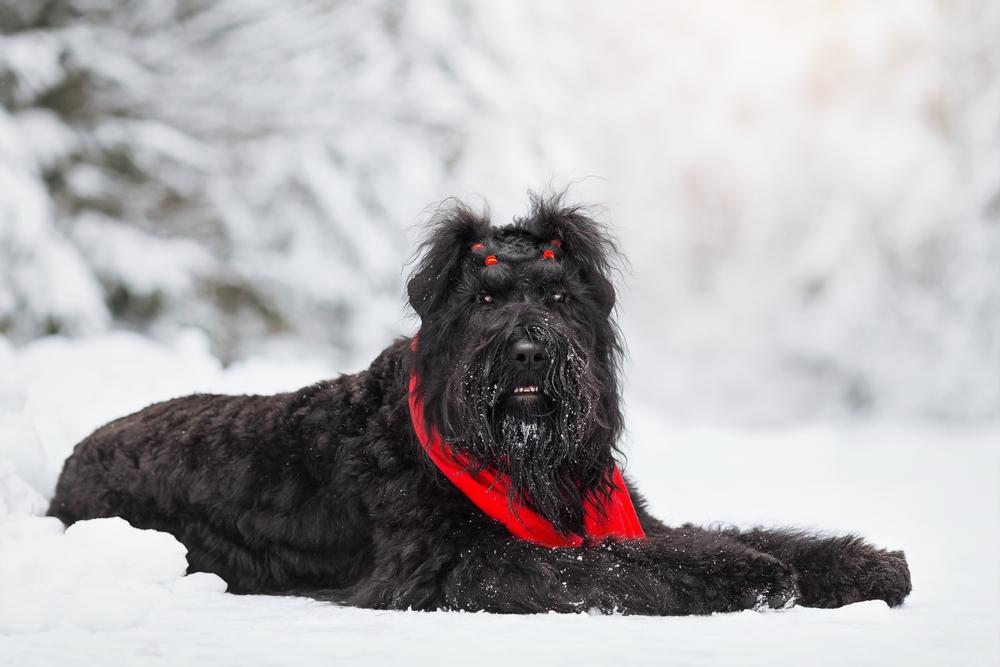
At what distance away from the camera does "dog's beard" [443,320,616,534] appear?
392 centimetres

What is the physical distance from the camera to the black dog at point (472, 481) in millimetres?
3896

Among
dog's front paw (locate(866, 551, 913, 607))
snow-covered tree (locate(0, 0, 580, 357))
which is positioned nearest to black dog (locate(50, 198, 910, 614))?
dog's front paw (locate(866, 551, 913, 607))

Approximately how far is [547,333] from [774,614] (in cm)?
134

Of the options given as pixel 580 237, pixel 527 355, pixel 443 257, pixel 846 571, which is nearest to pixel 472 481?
pixel 527 355

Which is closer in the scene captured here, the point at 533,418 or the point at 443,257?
the point at 533,418

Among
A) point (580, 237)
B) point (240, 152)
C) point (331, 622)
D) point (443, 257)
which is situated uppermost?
point (240, 152)

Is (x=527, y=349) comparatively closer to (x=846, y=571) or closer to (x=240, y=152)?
(x=846, y=571)

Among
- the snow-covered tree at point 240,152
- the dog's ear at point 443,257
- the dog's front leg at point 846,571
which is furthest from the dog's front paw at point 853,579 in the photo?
the snow-covered tree at point 240,152

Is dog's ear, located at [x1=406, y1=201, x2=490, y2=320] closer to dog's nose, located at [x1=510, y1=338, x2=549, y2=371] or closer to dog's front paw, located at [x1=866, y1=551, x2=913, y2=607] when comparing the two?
dog's nose, located at [x1=510, y1=338, x2=549, y2=371]

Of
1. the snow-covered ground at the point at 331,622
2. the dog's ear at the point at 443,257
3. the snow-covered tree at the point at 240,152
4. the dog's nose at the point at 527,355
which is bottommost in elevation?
the snow-covered ground at the point at 331,622

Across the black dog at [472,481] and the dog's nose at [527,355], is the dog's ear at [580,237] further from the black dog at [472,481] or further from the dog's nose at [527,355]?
the dog's nose at [527,355]

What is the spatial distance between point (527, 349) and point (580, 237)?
28.1 inches

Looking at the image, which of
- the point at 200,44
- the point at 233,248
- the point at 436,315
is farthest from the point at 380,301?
the point at 436,315

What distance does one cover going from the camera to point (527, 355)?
3883 mm
